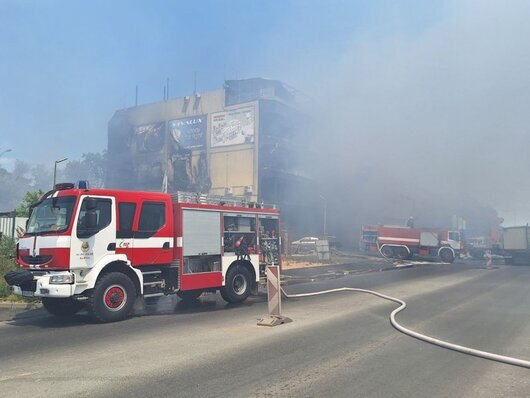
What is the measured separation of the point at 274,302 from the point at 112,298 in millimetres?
2720

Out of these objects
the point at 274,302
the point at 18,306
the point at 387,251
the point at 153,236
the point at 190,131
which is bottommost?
the point at 18,306

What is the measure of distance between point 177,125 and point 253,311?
36.5 m

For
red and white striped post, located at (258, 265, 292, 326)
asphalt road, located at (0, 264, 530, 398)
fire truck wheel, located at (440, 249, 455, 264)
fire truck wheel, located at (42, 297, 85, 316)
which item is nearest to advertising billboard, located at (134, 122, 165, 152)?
fire truck wheel, located at (440, 249, 455, 264)

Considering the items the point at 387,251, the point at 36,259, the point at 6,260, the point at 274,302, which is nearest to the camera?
the point at 274,302

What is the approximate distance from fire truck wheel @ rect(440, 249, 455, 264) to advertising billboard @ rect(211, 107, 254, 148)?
1791cm

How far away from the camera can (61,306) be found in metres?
7.97

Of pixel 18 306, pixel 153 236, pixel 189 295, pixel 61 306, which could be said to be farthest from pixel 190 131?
pixel 61 306

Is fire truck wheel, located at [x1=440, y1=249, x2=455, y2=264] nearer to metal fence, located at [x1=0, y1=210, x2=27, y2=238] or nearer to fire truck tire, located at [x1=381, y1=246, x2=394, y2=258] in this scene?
fire truck tire, located at [x1=381, y1=246, x2=394, y2=258]

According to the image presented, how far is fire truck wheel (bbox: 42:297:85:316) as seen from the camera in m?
7.84

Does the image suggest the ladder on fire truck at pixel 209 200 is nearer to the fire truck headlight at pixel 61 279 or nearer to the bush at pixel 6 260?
the fire truck headlight at pixel 61 279

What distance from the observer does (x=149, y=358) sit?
4984 mm

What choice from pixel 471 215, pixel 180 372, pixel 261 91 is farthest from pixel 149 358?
pixel 261 91

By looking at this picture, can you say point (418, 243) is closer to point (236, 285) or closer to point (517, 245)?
point (517, 245)

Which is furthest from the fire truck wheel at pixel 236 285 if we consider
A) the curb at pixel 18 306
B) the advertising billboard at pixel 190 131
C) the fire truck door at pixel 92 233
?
the advertising billboard at pixel 190 131
